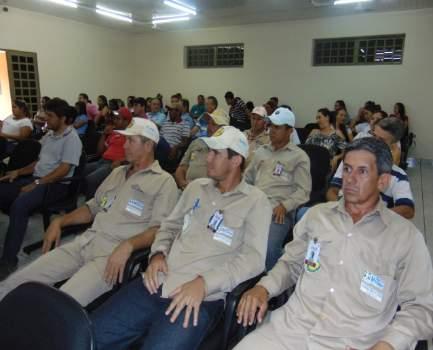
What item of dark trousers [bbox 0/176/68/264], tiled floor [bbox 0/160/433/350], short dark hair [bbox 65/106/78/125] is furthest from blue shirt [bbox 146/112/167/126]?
dark trousers [bbox 0/176/68/264]

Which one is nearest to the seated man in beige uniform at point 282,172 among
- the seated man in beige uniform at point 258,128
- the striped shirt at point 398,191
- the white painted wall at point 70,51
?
the striped shirt at point 398,191

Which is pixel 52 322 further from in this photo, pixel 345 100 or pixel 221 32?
pixel 221 32

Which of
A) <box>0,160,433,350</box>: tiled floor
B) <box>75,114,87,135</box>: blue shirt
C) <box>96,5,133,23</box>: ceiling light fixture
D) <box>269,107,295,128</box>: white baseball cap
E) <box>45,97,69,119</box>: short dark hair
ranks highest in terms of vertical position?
<box>96,5,133,23</box>: ceiling light fixture

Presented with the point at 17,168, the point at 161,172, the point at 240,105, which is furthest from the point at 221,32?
the point at 161,172

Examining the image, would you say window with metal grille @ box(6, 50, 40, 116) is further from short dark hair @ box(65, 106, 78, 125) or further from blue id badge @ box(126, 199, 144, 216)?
blue id badge @ box(126, 199, 144, 216)

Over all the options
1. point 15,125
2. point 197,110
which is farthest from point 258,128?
point 197,110

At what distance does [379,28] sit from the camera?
24.7 ft

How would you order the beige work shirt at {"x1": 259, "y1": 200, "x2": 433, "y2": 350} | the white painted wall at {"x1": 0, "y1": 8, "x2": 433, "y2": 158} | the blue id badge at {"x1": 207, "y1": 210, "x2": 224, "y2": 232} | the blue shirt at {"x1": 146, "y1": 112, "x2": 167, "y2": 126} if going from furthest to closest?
the white painted wall at {"x1": 0, "y1": 8, "x2": 433, "y2": 158}, the blue shirt at {"x1": 146, "y1": 112, "x2": 167, "y2": 126}, the blue id badge at {"x1": 207, "y1": 210, "x2": 224, "y2": 232}, the beige work shirt at {"x1": 259, "y1": 200, "x2": 433, "y2": 350}

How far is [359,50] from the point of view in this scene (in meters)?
7.87

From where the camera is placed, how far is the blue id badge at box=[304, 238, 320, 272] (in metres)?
1.32

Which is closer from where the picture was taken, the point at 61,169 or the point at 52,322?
the point at 52,322

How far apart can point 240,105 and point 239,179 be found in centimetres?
612

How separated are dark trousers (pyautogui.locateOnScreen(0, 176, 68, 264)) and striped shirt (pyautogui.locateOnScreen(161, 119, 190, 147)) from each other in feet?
6.98

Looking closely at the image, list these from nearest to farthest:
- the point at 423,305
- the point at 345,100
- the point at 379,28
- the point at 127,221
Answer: the point at 423,305, the point at 127,221, the point at 379,28, the point at 345,100
